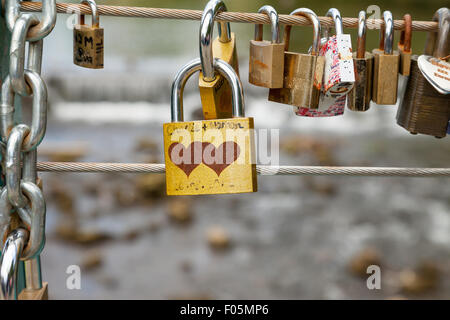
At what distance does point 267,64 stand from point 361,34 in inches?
7.2

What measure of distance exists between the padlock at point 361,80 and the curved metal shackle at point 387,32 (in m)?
0.04

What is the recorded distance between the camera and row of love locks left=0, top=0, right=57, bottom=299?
69 centimetres

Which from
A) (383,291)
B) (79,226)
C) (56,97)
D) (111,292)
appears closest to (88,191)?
(79,226)

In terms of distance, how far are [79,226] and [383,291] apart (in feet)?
7.11

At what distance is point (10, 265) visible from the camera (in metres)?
0.66

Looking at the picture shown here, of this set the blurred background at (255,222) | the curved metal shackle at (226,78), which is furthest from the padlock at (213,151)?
the blurred background at (255,222)

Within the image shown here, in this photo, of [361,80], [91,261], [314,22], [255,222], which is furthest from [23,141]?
[255,222]

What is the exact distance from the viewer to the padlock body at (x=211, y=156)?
76 cm

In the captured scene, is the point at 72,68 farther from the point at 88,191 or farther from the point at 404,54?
the point at 404,54

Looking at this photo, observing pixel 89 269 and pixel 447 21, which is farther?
pixel 89 269

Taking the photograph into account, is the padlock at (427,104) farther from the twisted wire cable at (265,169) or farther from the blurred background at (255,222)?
the blurred background at (255,222)

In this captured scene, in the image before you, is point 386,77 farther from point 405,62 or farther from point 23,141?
point 23,141

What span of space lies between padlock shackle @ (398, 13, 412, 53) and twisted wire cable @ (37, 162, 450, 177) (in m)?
0.24

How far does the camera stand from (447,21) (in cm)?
92
